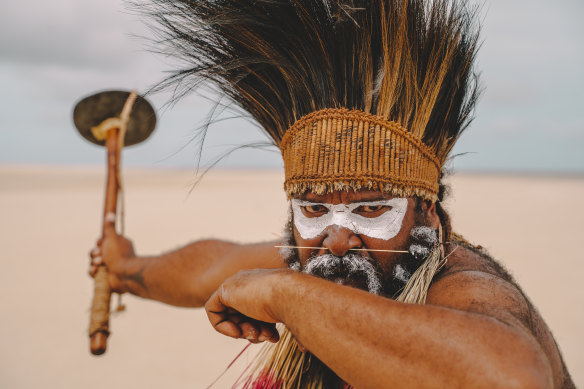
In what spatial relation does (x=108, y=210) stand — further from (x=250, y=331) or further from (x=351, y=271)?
(x=351, y=271)

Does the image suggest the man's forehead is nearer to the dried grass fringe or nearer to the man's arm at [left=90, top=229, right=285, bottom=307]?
the dried grass fringe

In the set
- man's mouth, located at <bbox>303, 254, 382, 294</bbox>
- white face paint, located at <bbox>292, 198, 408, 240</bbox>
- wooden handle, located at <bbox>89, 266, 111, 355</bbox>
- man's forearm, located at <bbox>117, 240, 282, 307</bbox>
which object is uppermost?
white face paint, located at <bbox>292, 198, 408, 240</bbox>

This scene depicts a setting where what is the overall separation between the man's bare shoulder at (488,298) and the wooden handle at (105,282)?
2.30m

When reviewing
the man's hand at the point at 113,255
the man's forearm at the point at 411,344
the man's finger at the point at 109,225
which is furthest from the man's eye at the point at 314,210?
the man's finger at the point at 109,225

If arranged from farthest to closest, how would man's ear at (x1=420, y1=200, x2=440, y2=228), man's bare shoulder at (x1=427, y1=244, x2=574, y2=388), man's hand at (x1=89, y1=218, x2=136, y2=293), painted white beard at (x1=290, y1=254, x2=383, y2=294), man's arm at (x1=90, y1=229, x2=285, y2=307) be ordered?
man's hand at (x1=89, y1=218, x2=136, y2=293)
man's arm at (x1=90, y1=229, x2=285, y2=307)
man's ear at (x1=420, y1=200, x2=440, y2=228)
painted white beard at (x1=290, y1=254, x2=383, y2=294)
man's bare shoulder at (x1=427, y1=244, x2=574, y2=388)

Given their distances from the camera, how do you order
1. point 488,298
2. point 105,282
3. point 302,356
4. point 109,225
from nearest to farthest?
point 488,298 → point 302,356 → point 105,282 → point 109,225

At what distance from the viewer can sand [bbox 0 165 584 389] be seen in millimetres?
5504

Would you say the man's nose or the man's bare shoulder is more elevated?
the man's nose

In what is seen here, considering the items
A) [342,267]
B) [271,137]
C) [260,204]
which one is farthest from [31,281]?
[260,204]

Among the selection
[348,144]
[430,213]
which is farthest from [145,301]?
[348,144]

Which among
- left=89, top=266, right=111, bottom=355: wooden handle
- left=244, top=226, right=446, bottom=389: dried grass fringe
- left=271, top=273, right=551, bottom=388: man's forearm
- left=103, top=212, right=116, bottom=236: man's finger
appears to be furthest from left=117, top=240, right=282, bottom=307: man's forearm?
left=271, top=273, right=551, bottom=388: man's forearm

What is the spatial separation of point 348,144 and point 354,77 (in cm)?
33

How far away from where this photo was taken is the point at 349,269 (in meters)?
2.06

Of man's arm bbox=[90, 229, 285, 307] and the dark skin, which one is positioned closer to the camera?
the dark skin
